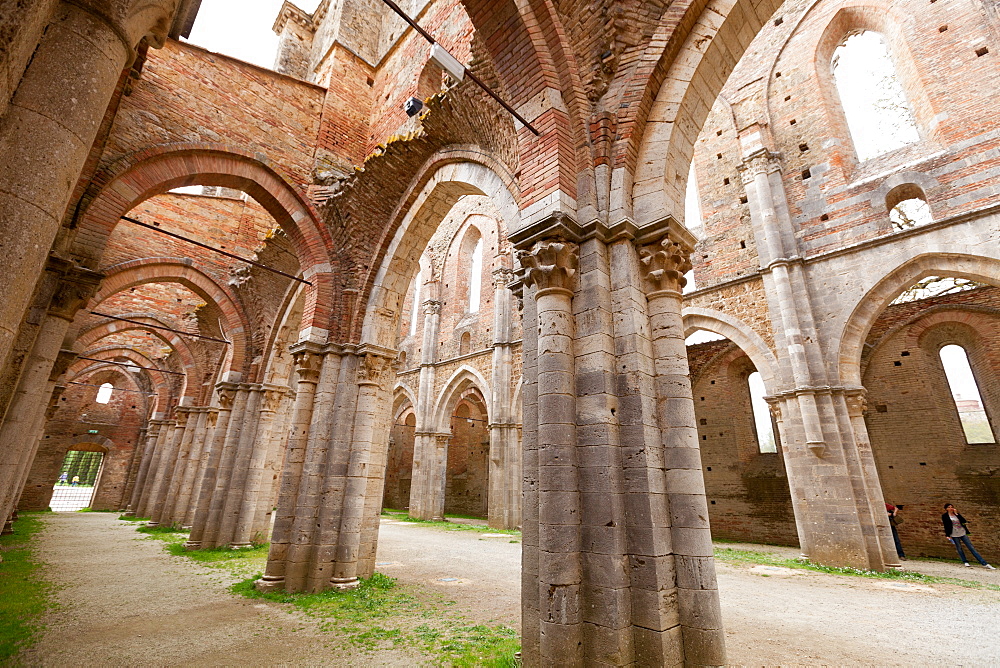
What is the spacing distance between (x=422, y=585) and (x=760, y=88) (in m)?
15.1

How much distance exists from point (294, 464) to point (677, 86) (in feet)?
22.8

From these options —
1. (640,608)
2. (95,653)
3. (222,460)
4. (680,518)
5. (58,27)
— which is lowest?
(95,653)

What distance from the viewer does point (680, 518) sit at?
3.24 m

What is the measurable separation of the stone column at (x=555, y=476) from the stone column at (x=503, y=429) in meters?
10.3

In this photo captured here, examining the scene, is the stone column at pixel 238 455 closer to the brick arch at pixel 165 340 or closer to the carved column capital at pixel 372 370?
the carved column capital at pixel 372 370

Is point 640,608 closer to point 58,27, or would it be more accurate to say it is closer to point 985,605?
point 58,27

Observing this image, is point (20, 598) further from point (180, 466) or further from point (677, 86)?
point (677, 86)

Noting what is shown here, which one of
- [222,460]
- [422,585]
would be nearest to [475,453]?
[222,460]

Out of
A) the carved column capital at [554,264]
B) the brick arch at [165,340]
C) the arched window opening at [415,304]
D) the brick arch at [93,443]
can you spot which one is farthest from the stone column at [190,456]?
the carved column capital at [554,264]

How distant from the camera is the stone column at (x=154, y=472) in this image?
16.5 meters

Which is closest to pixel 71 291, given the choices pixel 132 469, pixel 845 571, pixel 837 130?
pixel 845 571

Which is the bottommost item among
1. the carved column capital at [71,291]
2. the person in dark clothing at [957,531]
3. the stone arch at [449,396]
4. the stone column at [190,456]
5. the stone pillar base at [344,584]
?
the stone pillar base at [344,584]

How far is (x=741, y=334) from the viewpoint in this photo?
1141 centimetres

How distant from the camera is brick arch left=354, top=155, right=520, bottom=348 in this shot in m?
7.12
